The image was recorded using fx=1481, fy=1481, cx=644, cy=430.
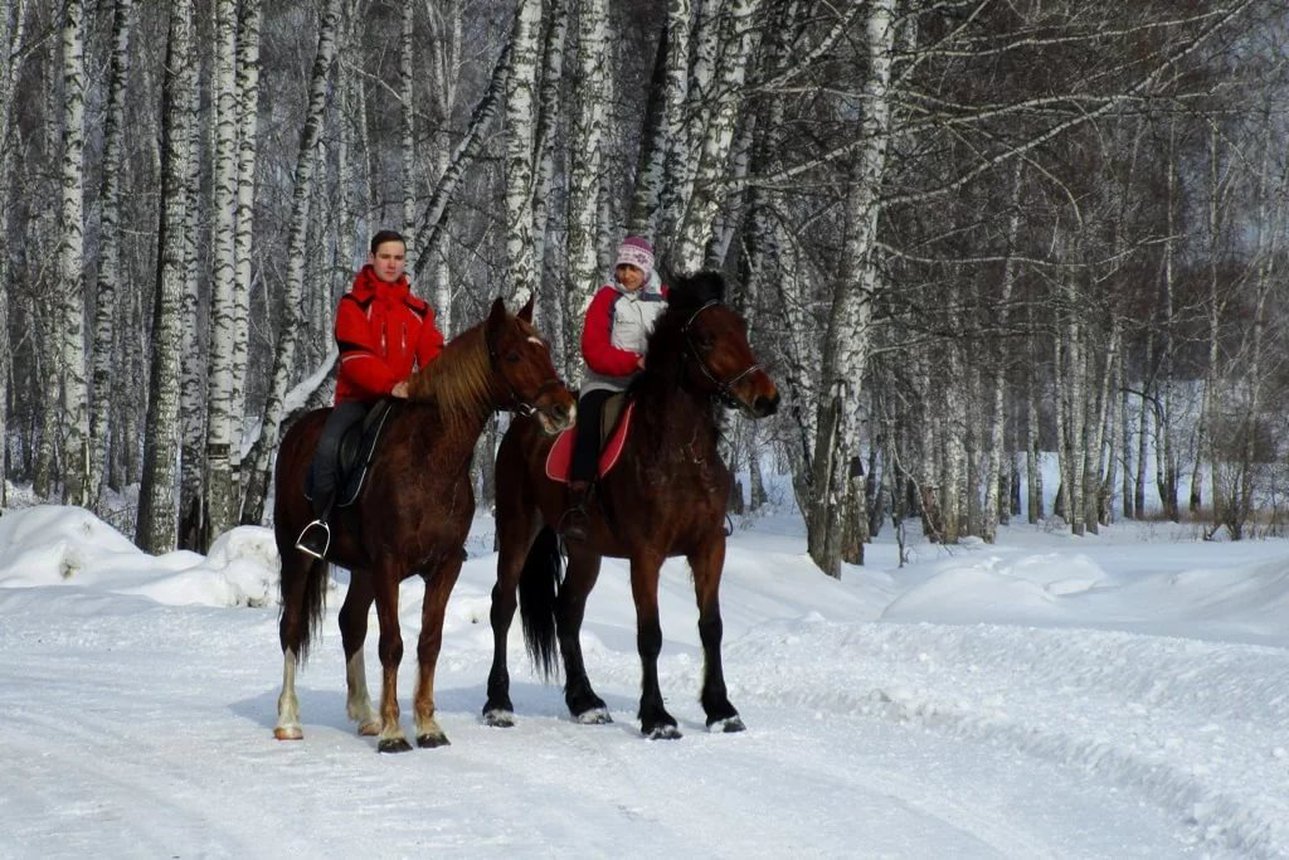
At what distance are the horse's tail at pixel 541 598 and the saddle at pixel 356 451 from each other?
1.35m

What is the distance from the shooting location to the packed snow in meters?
5.02

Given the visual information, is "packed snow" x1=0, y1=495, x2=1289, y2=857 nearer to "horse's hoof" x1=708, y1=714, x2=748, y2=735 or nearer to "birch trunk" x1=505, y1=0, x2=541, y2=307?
"horse's hoof" x1=708, y1=714, x2=748, y2=735

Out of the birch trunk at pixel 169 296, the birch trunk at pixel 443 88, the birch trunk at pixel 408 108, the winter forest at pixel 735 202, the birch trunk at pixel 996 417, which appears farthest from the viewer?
the birch trunk at pixel 443 88

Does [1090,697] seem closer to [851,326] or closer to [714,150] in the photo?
[714,150]

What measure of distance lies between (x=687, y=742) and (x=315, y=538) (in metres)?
2.04

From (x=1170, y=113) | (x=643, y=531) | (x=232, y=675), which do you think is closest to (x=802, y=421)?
(x=1170, y=113)

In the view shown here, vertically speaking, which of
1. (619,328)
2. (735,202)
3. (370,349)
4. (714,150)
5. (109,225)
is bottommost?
(370,349)

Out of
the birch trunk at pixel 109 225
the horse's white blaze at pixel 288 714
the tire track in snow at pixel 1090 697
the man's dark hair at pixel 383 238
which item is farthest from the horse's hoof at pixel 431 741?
the birch trunk at pixel 109 225

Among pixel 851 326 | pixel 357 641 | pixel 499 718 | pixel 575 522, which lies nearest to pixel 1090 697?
pixel 575 522

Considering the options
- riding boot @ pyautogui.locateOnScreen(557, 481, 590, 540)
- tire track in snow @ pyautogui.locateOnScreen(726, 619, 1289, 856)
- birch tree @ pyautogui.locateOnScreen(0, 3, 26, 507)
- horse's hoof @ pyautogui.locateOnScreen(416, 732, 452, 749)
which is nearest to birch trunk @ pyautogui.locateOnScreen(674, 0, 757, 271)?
tire track in snow @ pyautogui.locateOnScreen(726, 619, 1289, 856)

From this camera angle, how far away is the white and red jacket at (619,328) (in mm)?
7688

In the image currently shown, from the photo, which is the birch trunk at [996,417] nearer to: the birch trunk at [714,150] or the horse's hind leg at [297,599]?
the birch trunk at [714,150]

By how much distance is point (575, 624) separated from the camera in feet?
26.5

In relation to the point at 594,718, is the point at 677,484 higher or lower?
higher
